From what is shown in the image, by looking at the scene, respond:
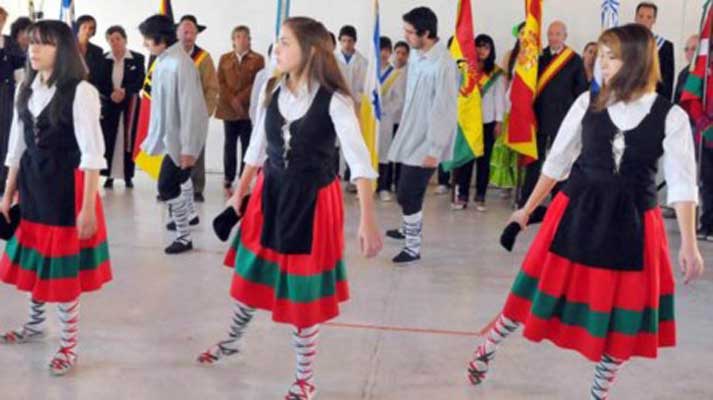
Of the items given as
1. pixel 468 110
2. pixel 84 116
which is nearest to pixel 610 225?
pixel 84 116

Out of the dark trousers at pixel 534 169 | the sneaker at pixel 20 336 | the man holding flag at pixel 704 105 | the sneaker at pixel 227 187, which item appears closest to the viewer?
the sneaker at pixel 20 336

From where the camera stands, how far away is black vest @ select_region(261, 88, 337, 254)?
2.89m

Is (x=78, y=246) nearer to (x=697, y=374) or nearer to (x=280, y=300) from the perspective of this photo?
(x=280, y=300)

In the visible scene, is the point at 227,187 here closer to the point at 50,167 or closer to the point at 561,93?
the point at 561,93

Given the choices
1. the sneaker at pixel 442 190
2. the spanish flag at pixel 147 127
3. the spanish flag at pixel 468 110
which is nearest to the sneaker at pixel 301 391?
the spanish flag at pixel 147 127

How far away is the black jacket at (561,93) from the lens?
712cm

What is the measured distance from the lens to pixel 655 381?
11.3ft

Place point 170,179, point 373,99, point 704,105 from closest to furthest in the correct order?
point 170,179 → point 373,99 → point 704,105

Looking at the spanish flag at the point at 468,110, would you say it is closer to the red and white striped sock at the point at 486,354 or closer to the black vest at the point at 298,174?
the red and white striped sock at the point at 486,354

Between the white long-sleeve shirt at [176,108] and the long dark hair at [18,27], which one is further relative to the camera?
the long dark hair at [18,27]

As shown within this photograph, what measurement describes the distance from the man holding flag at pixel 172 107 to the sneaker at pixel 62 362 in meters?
1.92

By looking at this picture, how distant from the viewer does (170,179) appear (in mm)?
5172

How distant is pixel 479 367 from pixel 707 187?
3.97 meters

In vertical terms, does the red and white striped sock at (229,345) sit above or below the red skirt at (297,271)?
below
